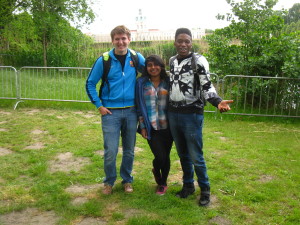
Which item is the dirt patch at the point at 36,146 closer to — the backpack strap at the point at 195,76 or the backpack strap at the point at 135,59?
the backpack strap at the point at 135,59

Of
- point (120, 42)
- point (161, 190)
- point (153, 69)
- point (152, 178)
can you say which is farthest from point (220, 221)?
point (120, 42)

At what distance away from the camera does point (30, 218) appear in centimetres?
317

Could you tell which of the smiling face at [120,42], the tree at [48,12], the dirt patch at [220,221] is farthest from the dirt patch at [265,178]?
the tree at [48,12]

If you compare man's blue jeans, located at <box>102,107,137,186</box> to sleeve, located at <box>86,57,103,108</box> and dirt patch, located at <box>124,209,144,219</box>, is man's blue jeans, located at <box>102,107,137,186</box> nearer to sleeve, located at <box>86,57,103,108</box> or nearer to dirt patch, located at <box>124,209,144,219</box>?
sleeve, located at <box>86,57,103,108</box>

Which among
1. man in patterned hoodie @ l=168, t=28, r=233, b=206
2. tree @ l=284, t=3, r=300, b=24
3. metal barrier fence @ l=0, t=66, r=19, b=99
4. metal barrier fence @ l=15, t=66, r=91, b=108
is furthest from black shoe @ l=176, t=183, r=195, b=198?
tree @ l=284, t=3, r=300, b=24

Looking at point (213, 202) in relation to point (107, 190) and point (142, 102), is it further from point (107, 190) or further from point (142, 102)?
point (142, 102)

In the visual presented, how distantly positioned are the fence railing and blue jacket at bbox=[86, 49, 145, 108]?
4.57 meters

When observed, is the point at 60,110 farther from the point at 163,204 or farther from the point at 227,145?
the point at 163,204

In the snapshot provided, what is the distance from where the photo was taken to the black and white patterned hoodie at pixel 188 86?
120 inches

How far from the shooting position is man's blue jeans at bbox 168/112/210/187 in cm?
319

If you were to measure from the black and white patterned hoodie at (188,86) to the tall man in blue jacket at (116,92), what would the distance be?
1.69 feet

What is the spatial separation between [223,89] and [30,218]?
18.9 ft

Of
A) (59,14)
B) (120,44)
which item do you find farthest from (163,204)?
(59,14)

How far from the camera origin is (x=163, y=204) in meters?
3.44
